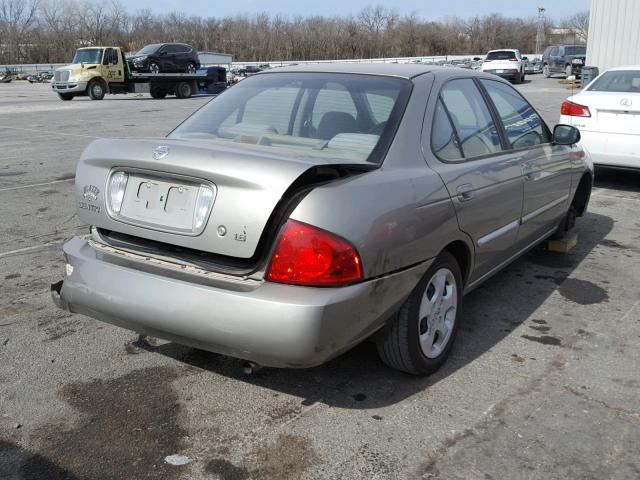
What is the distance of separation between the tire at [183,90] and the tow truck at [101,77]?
0.49m

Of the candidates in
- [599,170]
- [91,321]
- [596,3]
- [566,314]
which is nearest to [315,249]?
[91,321]

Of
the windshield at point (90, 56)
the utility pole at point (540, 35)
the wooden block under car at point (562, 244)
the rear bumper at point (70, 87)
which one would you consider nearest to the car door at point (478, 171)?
the wooden block under car at point (562, 244)

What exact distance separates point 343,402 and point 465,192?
1282mm

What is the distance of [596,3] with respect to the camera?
20.4 m

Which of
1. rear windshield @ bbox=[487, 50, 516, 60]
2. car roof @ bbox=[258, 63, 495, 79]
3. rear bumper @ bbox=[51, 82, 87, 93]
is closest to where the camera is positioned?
car roof @ bbox=[258, 63, 495, 79]

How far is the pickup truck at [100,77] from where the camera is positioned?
2745cm

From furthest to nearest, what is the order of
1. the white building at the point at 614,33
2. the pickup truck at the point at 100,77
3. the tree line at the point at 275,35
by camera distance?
the tree line at the point at 275,35, the pickup truck at the point at 100,77, the white building at the point at 614,33

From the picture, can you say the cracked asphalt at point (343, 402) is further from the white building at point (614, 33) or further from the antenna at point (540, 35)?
the antenna at point (540, 35)

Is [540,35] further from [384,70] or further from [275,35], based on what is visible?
[384,70]

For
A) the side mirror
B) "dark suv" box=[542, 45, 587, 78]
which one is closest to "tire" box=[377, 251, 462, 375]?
the side mirror

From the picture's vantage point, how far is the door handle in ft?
11.0

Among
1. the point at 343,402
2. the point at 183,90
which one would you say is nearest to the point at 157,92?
the point at 183,90

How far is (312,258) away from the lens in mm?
2596

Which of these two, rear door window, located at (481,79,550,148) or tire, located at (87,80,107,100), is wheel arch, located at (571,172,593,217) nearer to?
rear door window, located at (481,79,550,148)
